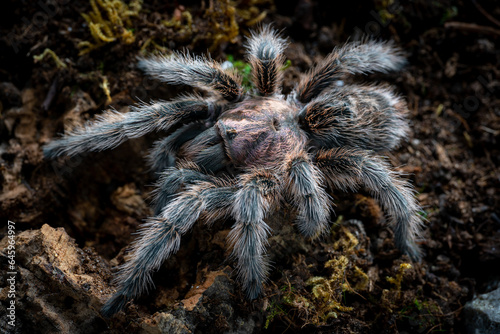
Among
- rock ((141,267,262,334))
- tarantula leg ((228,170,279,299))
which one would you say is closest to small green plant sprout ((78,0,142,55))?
tarantula leg ((228,170,279,299))

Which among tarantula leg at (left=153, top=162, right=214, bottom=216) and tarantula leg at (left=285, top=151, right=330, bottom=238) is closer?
tarantula leg at (left=285, top=151, right=330, bottom=238)

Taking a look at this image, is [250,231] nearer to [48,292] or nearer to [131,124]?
[131,124]

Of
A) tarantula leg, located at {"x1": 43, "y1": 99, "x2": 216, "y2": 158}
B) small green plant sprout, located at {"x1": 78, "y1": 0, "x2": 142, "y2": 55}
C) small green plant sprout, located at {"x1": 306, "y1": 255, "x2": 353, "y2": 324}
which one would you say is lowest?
small green plant sprout, located at {"x1": 306, "y1": 255, "x2": 353, "y2": 324}

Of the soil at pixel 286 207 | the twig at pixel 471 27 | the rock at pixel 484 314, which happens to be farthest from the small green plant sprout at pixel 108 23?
the rock at pixel 484 314

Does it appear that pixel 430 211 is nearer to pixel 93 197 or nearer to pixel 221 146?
pixel 221 146

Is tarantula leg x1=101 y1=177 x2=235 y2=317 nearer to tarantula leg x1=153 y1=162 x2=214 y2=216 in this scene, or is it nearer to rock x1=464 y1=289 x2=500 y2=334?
tarantula leg x1=153 y1=162 x2=214 y2=216

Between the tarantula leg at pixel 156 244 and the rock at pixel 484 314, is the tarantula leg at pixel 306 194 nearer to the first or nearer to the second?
the tarantula leg at pixel 156 244

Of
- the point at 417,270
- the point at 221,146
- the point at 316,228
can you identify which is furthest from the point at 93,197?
the point at 417,270
